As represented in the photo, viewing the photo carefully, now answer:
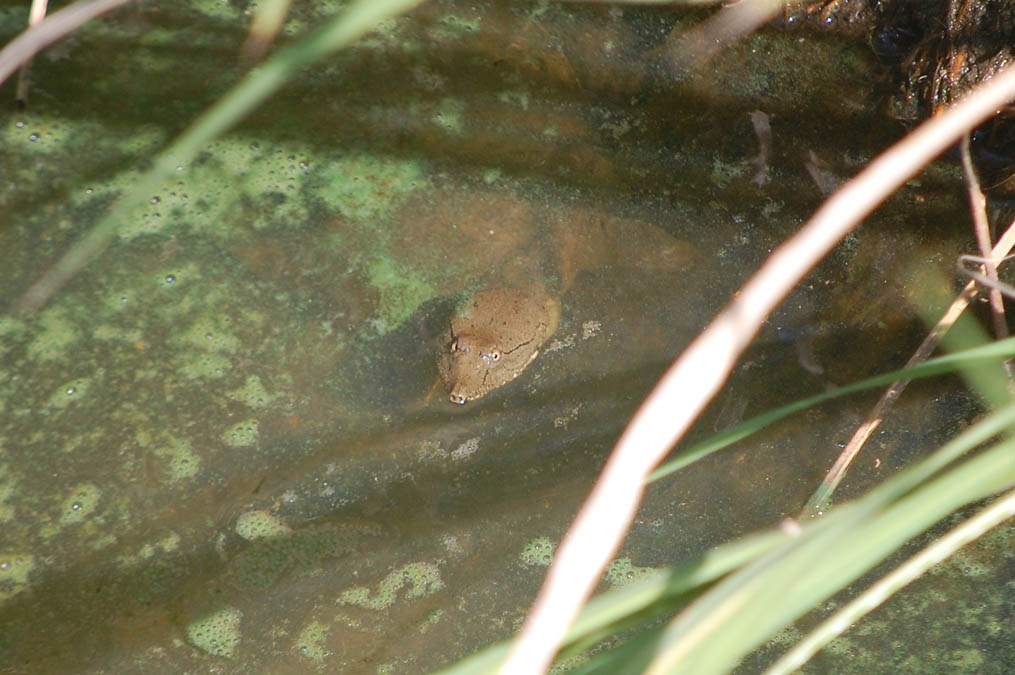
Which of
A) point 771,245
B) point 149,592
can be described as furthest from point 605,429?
point 149,592

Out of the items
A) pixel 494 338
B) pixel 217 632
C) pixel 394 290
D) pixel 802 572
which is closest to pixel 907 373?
pixel 802 572

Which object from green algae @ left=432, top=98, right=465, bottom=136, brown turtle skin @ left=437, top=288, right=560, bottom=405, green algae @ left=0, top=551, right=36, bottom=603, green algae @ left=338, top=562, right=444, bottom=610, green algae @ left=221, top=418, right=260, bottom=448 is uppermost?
green algae @ left=432, top=98, right=465, bottom=136

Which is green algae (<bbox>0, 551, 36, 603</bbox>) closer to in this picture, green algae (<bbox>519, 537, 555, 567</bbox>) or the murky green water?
the murky green water

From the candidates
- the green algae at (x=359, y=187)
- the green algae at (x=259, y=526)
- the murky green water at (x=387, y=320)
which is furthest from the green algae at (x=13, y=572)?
the green algae at (x=359, y=187)

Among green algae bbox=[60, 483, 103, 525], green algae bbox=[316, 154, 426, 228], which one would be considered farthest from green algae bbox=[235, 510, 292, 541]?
green algae bbox=[316, 154, 426, 228]

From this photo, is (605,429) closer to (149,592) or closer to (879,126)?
(879,126)

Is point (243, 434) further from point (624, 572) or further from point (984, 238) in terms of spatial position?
A: point (984, 238)
